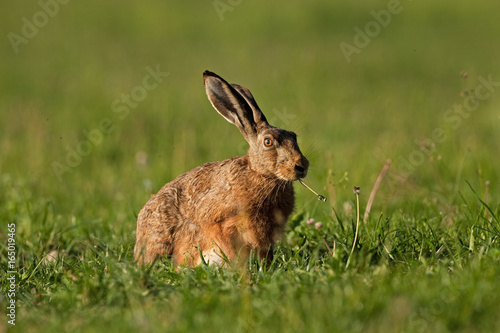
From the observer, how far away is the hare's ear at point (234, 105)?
17.0 ft

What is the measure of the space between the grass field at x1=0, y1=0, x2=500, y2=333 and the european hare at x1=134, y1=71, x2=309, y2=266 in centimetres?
31

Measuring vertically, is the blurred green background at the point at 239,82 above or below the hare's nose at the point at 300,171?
above

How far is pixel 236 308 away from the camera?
3.58m

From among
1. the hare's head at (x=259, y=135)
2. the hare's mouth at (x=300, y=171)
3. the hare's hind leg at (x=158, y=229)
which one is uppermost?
the hare's head at (x=259, y=135)

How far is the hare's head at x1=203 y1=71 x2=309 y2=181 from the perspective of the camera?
4.91 metres

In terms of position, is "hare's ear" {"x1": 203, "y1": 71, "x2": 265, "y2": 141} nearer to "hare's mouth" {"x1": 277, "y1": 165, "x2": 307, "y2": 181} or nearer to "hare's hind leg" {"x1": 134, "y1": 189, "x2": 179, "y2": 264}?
"hare's mouth" {"x1": 277, "y1": 165, "x2": 307, "y2": 181}

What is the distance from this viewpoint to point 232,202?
5.00 metres

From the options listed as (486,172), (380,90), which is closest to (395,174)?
(486,172)

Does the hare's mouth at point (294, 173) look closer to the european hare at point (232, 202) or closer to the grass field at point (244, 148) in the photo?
the european hare at point (232, 202)

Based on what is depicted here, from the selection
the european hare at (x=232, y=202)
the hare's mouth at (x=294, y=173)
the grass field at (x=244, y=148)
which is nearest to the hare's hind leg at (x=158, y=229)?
the european hare at (x=232, y=202)

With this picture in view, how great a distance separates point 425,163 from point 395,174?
1816 millimetres

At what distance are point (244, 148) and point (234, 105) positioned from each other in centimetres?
314

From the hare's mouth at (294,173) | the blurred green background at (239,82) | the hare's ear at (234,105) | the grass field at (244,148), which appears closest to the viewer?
the grass field at (244,148)

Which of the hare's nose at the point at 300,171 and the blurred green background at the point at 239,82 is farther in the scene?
the blurred green background at the point at 239,82
